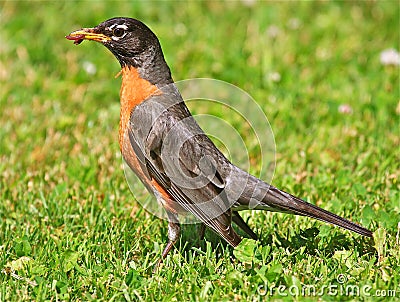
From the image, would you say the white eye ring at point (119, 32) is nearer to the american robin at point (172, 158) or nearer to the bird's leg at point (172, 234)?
the american robin at point (172, 158)

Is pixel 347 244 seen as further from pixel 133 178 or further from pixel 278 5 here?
pixel 278 5

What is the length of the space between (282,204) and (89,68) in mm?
3553

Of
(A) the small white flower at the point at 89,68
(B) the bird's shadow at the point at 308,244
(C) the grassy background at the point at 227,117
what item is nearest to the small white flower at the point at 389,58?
(C) the grassy background at the point at 227,117

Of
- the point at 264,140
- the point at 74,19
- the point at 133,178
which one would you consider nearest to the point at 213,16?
the point at 74,19

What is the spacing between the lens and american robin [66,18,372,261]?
416cm

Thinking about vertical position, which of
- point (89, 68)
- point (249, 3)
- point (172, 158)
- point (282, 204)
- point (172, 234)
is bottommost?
point (172, 234)

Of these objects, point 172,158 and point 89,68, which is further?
point 89,68

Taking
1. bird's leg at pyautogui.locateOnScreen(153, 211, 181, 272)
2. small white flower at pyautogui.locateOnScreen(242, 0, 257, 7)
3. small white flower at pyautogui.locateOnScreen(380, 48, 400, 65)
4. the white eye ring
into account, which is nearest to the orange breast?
the white eye ring

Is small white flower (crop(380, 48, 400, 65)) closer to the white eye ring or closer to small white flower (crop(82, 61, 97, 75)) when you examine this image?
small white flower (crop(82, 61, 97, 75))

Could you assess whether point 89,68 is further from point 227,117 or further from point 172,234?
point 172,234

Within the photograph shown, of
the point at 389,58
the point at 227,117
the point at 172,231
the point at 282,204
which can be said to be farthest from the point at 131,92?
the point at 389,58

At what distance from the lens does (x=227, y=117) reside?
6.60 m

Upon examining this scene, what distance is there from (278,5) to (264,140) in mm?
2829

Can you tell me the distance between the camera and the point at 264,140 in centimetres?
615
